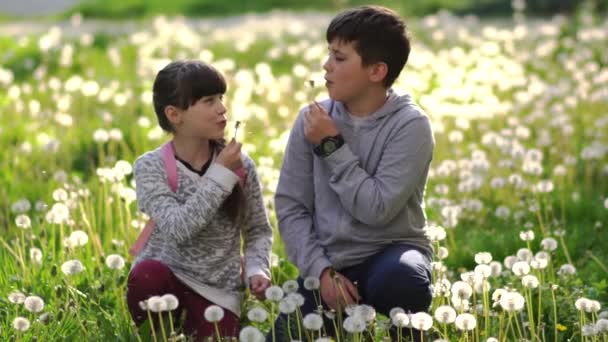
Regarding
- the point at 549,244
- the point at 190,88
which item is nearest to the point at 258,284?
the point at 190,88

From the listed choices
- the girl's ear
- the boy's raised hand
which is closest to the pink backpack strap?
the girl's ear

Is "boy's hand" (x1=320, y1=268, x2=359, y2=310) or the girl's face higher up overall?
the girl's face

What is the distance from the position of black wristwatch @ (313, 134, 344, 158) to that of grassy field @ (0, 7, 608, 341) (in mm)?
488

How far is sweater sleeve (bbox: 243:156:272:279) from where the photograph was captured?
3871 mm

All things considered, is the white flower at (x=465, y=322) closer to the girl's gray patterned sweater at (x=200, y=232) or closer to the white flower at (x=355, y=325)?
the white flower at (x=355, y=325)

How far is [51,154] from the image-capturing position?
6.29m

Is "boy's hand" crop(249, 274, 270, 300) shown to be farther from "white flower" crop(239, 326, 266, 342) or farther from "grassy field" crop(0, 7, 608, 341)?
"white flower" crop(239, 326, 266, 342)

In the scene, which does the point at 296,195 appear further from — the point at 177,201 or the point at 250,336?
the point at 250,336

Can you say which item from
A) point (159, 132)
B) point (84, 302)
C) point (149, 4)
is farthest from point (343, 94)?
point (149, 4)

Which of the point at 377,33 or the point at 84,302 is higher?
the point at 377,33

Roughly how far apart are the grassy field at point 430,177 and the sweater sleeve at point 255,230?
26 cm

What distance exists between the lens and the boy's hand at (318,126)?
3689 millimetres

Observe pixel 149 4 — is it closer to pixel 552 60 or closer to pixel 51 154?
pixel 552 60

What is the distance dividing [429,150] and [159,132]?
9.94 feet
